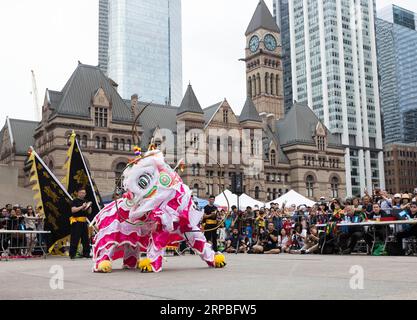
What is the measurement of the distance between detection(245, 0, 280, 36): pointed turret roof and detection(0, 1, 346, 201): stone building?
53.9 feet

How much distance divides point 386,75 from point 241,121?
356 ft

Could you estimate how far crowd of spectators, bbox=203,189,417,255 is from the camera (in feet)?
→ 50.1

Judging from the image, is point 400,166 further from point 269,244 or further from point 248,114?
point 269,244

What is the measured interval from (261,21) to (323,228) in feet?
255

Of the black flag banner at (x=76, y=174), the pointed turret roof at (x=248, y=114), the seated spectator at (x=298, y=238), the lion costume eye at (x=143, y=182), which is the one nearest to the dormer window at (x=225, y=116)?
the pointed turret roof at (x=248, y=114)

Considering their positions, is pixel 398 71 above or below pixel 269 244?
above

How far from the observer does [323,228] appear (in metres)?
17.7

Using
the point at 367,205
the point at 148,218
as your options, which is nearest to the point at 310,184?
the point at 367,205

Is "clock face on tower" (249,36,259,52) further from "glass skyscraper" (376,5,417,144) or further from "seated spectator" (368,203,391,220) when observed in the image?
"seated spectator" (368,203,391,220)

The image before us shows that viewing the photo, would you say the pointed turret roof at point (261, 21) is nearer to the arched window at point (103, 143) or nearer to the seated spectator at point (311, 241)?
the arched window at point (103, 143)

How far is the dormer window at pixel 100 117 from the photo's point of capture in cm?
5306

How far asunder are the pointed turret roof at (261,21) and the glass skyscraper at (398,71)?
68143 mm

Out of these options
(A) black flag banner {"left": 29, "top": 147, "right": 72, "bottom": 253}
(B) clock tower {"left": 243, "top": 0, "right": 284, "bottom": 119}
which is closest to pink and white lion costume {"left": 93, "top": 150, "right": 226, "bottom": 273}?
(A) black flag banner {"left": 29, "top": 147, "right": 72, "bottom": 253}

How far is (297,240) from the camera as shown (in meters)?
19.1
